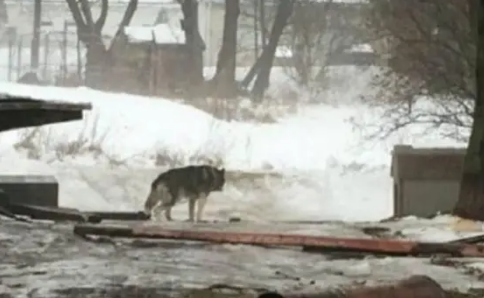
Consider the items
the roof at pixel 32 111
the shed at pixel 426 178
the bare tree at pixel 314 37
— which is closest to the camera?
the roof at pixel 32 111

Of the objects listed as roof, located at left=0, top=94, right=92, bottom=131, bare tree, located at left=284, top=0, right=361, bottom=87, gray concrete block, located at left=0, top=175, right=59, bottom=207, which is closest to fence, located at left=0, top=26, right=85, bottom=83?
bare tree, located at left=284, top=0, right=361, bottom=87

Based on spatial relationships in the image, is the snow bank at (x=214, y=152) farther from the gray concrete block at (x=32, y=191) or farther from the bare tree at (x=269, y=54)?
the gray concrete block at (x=32, y=191)

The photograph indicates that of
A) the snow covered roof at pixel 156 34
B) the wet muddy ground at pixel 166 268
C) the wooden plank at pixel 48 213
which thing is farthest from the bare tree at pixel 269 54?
the wet muddy ground at pixel 166 268

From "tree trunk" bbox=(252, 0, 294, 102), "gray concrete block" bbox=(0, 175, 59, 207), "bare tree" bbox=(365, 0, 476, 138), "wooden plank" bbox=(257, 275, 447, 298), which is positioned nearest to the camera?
"wooden plank" bbox=(257, 275, 447, 298)

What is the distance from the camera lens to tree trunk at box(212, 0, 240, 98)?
33.1ft

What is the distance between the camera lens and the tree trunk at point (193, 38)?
10.2m

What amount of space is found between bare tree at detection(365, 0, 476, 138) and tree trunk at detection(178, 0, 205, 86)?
1.99 m

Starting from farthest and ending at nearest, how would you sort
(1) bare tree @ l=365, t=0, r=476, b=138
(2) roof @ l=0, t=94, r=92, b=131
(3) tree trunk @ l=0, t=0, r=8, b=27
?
(3) tree trunk @ l=0, t=0, r=8, b=27, (1) bare tree @ l=365, t=0, r=476, b=138, (2) roof @ l=0, t=94, r=92, b=131

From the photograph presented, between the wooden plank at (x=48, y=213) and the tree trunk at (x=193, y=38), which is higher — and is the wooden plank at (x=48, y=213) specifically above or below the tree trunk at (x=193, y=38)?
below

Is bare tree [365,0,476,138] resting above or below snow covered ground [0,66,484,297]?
above

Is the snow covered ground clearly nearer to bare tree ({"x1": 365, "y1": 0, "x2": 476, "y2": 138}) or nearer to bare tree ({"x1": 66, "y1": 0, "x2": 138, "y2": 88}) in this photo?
bare tree ({"x1": 66, "y1": 0, "x2": 138, "y2": 88})

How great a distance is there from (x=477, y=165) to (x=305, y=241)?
1.62 metres

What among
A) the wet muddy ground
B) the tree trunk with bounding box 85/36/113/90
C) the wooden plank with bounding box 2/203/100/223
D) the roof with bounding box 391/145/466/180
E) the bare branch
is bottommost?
the wooden plank with bounding box 2/203/100/223

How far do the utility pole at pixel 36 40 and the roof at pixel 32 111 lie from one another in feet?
15.7
